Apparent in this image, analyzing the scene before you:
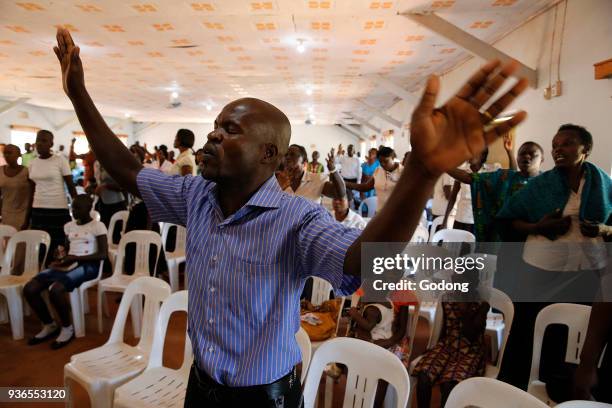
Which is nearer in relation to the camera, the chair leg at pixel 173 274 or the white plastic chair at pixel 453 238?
the white plastic chair at pixel 453 238

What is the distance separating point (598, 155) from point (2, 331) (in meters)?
5.10

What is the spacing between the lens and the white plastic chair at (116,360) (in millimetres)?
1825

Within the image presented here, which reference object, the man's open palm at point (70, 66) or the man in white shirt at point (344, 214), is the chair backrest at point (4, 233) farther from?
the man's open palm at point (70, 66)

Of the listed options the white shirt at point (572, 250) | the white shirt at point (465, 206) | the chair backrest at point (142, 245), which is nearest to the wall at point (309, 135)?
the white shirt at point (465, 206)

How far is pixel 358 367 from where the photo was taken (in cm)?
147

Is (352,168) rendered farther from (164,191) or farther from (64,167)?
(164,191)

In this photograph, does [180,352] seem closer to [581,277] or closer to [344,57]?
[581,277]

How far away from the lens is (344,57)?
20.5 ft

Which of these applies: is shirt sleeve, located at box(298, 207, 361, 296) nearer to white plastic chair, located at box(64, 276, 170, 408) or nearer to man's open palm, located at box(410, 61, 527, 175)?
man's open palm, located at box(410, 61, 527, 175)

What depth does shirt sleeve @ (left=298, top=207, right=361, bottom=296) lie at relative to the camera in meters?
0.65

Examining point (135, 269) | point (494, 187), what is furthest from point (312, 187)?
point (135, 269)

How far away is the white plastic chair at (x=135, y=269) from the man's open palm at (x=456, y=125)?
3.02 meters

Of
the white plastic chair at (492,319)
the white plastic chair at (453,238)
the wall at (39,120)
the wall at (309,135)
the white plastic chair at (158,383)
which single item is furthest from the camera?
the wall at (309,135)

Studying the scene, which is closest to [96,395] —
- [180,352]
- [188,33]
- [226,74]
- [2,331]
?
[180,352]
